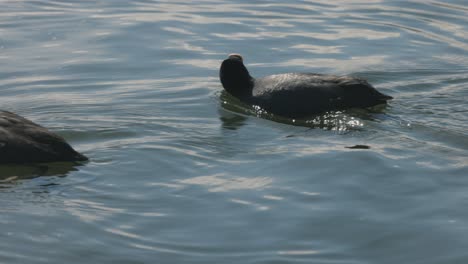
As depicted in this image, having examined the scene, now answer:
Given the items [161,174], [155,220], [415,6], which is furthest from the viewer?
[415,6]

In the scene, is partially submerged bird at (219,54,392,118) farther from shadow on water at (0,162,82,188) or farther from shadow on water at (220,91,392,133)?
shadow on water at (0,162,82,188)

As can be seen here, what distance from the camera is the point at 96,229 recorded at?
7.28 meters

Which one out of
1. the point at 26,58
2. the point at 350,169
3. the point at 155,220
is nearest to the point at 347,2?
the point at 26,58

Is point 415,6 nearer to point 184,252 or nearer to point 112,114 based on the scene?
point 112,114

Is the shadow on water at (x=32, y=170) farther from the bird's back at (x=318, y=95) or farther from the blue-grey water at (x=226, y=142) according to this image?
the bird's back at (x=318, y=95)

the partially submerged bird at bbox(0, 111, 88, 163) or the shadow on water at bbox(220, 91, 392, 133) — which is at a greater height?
the partially submerged bird at bbox(0, 111, 88, 163)

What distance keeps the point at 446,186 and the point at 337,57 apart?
5.48m

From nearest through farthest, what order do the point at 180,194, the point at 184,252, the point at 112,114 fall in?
the point at 184,252 < the point at 180,194 < the point at 112,114

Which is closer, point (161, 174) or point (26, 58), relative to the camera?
point (161, 174)

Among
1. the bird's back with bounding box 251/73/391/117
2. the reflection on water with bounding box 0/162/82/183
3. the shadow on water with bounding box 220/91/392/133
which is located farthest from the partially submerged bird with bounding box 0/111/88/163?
the bird's back with bounding box 251/73/391/117

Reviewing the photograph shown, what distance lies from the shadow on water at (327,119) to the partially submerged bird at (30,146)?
86.5 inches

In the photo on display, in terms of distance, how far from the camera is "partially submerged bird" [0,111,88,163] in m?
8.54

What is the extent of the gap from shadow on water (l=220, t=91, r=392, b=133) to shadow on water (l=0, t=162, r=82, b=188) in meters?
2.21

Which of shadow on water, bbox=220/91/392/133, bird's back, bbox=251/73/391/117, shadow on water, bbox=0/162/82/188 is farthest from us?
bird's back, bbox=251/73/391/117
